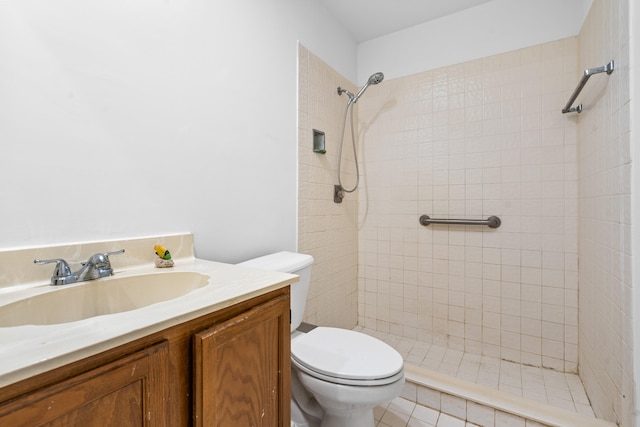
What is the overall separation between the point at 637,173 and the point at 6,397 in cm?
165

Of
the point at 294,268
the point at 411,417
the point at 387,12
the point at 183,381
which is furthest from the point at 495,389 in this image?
the point at 387,12

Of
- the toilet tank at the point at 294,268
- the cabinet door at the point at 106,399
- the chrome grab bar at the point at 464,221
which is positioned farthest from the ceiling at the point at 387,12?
the cabinet door at the point at 106,399

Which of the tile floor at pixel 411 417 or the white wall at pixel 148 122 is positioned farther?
the tile floor at pixel 411 417

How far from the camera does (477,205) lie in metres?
1.91

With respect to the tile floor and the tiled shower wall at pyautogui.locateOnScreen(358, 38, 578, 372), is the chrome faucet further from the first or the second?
the tiled shower wall at pyautogui.locateOnScreen(358, 38, 578, 372)

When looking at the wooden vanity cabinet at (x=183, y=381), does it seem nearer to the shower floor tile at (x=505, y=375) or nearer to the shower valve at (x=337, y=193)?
the shower valve at (x=337, y=193)

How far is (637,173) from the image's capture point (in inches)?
40.6

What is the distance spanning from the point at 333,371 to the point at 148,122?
1042 millimetres

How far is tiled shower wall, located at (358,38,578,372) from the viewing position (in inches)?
67.4

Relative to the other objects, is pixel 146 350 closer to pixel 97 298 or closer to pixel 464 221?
pixel 97 298

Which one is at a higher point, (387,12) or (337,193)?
(387,12)

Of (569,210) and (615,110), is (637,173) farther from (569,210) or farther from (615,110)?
(569,210)

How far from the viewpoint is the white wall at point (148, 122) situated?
0.76 meters

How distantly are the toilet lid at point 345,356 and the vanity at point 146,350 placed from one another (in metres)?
0.30
